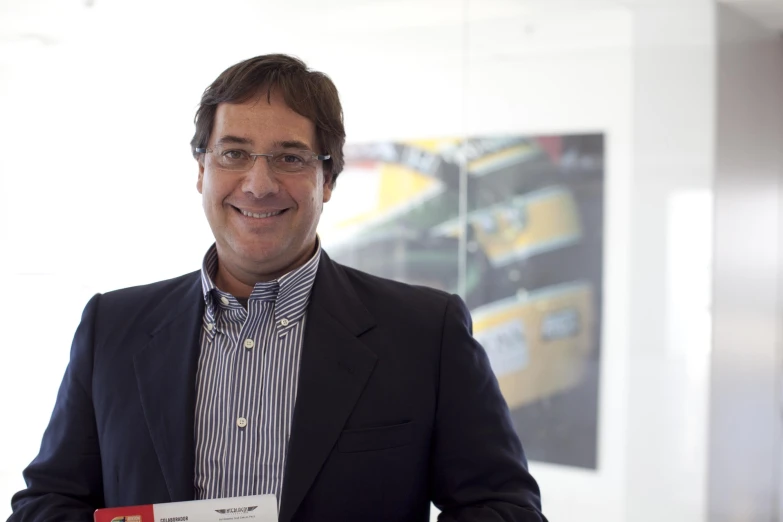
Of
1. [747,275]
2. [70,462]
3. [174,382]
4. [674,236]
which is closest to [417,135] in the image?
[674,236]

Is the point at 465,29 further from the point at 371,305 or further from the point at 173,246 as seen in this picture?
the point at 371,305

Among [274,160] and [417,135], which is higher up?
[417,135]

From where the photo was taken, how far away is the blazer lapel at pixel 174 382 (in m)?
1.71

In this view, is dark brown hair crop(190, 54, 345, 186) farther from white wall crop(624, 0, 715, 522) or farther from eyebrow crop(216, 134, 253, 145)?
white wall crop(624, 0, 715, 522)

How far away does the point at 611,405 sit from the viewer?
390cm

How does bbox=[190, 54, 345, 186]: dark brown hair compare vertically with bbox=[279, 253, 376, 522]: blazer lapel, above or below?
above

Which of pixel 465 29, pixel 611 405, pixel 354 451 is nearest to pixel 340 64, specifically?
pixel 465 29

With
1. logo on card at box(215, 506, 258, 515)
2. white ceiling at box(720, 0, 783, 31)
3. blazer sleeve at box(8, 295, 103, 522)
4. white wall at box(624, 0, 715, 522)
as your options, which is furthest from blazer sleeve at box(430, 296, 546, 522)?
white ceiling at box(720, 0, 783, 31)

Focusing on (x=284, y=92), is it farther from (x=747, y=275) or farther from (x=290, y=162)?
(x=747, y=275)

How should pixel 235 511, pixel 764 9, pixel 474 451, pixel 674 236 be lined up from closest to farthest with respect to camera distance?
pixel 235 511, pixel 474 451, pixel 674 236, pixel 764 9

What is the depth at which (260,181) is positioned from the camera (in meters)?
1.77

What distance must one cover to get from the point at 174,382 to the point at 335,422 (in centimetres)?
35

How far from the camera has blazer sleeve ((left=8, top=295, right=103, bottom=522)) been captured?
68.2 inches

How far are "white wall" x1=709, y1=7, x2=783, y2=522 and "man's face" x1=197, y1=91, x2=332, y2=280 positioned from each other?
2543 millimetres
